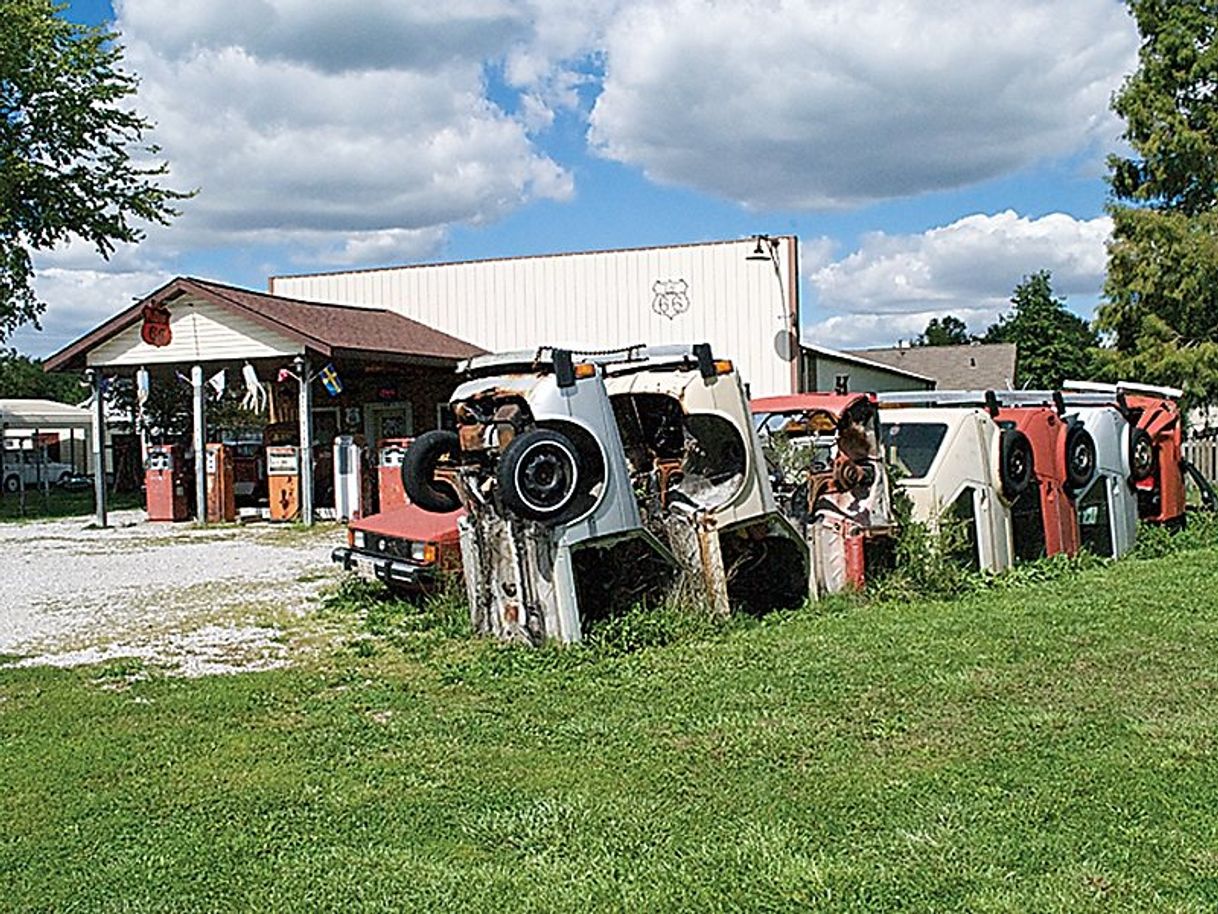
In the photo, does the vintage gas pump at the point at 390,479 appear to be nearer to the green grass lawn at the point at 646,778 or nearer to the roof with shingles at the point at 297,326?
the roof with shingles at the point at 297,326

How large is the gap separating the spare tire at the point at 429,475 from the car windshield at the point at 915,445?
3691 millimetres

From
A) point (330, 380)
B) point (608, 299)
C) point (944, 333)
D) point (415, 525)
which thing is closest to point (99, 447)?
point (330, 380)

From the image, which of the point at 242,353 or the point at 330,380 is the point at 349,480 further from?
the point at 242,353

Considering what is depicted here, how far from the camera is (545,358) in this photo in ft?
27.2

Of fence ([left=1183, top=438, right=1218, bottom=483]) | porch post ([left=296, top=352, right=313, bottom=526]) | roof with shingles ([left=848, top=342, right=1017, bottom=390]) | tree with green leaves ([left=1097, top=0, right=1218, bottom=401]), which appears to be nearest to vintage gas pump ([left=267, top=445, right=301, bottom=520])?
porch post ([left=296, top=352, right=313, bottom=526])

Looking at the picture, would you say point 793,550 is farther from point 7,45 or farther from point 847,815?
point 7,45

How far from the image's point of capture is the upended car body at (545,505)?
778cm

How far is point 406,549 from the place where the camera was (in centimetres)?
988

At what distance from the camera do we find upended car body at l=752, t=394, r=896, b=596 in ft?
31.5

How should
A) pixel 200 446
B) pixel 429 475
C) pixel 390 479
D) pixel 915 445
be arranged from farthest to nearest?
pixel 200 446 → pixel 390 479 → pixel 915 445 → pixel 429 475

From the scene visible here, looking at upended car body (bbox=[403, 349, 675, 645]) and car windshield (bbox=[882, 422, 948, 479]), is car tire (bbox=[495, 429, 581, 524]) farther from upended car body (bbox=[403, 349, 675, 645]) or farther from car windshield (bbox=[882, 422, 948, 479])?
car windshield (bbox=[882, 422, 948, 479])

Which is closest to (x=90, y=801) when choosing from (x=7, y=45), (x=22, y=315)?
(x=7, y=45)

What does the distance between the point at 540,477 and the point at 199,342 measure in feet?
50.3

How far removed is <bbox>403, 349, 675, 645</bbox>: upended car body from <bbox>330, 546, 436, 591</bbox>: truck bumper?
1.18m
